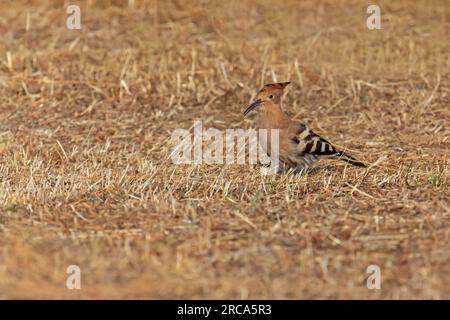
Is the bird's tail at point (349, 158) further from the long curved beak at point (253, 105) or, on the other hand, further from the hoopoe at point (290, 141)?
the long curved beak at point (253, 105)

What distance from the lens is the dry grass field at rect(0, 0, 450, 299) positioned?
5328 millimetres

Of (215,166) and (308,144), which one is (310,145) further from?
(215,166)

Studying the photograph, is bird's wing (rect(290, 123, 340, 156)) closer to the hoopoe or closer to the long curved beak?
the hoopoe

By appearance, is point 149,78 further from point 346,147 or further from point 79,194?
point 79,194

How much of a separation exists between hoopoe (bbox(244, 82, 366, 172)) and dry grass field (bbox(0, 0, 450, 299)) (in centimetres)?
19

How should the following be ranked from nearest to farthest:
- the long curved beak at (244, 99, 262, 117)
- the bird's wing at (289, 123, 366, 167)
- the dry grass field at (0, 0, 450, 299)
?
1. the dry grass field at (0, 0, 450, 299)
2. the bird's wing at (289, 123, 366, 167)
3. the long curved beak at (244, 99, 262, 117)

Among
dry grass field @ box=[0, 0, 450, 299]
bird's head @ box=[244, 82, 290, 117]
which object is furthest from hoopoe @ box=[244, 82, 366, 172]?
dry grass field @ box=[0, 0, 450, 299]

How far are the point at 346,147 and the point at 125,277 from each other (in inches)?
151

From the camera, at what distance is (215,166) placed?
7941mm

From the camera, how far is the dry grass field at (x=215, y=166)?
210 inches

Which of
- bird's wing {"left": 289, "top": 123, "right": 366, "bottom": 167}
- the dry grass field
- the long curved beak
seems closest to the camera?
the dry grass field

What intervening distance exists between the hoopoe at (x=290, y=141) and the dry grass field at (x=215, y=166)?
0.19m

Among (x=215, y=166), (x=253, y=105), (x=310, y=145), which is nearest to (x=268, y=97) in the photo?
(x=253, y=105)

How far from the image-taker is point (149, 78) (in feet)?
33.5
